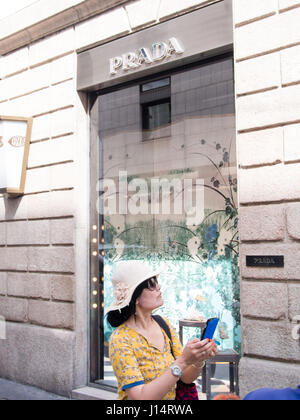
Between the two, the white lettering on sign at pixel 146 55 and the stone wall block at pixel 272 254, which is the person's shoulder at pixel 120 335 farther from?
the white lettering on sign at pixel 146 55

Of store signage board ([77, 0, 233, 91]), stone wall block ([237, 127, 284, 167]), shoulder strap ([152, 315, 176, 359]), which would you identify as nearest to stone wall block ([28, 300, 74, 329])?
store signage board ([77, 0, 233, 91])

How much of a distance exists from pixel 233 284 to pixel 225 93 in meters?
2.40

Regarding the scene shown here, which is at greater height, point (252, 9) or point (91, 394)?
point (252, 9)

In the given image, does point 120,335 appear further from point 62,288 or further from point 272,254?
point 62,288

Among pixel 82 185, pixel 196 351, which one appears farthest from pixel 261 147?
pixel 196 351

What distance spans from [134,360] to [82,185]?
16.2ft

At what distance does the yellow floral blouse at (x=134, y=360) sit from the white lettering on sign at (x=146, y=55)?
14.5ft

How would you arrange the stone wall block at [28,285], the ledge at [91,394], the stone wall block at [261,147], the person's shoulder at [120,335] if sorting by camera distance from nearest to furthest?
the person's shoulder at [120,335] < the stone wall block at [261,147] < the ledge at [91,394] < the stone wall block at [28,285]

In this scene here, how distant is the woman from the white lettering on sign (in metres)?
→ 4.18

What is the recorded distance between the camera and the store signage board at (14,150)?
26.3 ft

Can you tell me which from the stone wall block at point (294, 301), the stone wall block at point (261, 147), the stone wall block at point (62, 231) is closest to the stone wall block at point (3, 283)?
the stone wall block at point (62, 231)

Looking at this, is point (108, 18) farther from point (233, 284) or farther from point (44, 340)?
point (44, 340)

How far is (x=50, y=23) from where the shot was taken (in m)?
7.87
